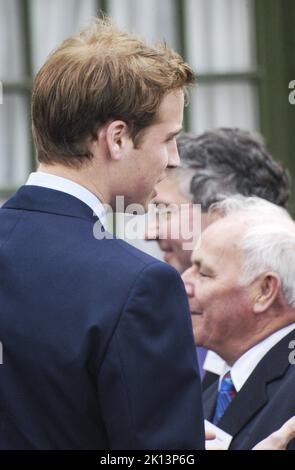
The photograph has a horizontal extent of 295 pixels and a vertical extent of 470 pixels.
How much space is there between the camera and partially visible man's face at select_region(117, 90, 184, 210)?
2.41m

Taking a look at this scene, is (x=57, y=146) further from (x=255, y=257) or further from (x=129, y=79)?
(x=255, y=257)

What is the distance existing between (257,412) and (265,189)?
1.35 meters

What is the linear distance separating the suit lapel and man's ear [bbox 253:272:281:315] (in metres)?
0.17

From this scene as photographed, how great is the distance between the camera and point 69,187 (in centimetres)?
241

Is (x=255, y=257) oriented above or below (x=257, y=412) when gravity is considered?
above

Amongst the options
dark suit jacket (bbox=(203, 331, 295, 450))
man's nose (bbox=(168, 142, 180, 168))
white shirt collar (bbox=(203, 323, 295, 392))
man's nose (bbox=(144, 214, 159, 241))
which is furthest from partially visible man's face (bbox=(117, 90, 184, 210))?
man's nose (bbox=(144, 214, 159, 241))

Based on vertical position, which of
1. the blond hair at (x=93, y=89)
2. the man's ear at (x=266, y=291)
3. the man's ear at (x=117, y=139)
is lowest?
the man's ear at (x=266, y=291)

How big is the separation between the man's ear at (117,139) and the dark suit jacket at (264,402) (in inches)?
44.4

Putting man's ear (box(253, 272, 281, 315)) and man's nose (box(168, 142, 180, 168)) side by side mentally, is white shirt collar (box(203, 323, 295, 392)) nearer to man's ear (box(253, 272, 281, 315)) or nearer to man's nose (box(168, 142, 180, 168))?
man's ear (box(253, 272, 281, 315))

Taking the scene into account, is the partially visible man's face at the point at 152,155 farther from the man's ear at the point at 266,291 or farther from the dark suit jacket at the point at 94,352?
the man's ear at the point at 266,291

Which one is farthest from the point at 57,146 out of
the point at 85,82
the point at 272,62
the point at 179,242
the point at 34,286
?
the point at 272,62

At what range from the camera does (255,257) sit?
3.60 meters

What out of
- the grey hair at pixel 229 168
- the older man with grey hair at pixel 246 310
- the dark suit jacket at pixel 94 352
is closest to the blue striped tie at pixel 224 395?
the older man with grey hair at pixel 246 310

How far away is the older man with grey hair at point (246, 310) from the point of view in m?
3.36
